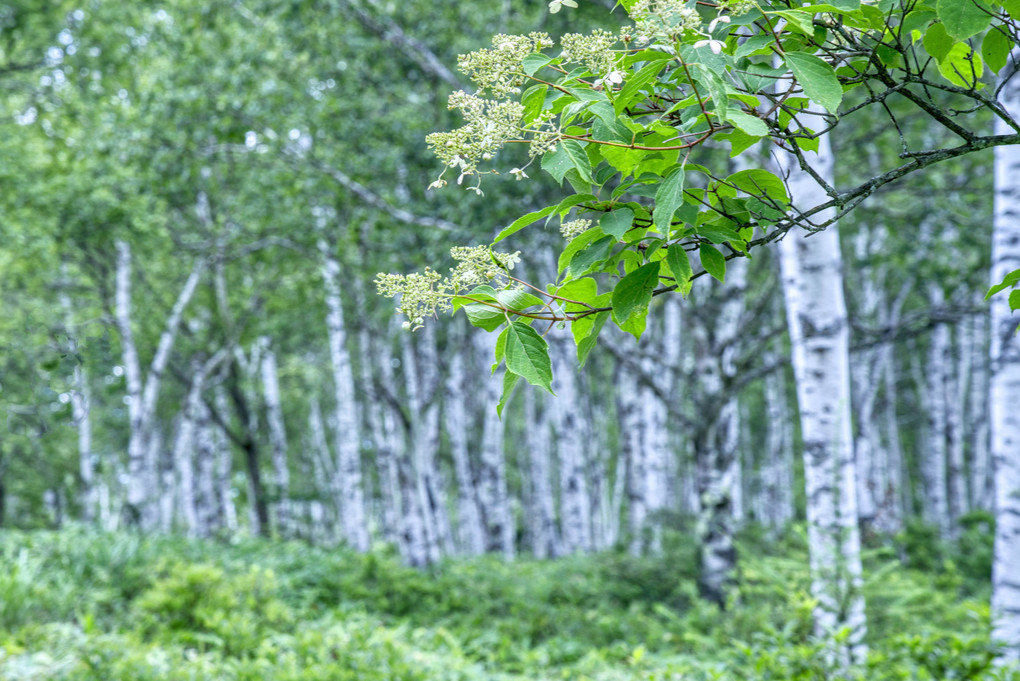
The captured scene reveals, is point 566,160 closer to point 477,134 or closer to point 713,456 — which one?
point 477,134

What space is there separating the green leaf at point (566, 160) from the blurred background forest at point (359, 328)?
3.64 metres

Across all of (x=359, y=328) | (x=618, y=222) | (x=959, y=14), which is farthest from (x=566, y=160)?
(x=359, y=328)

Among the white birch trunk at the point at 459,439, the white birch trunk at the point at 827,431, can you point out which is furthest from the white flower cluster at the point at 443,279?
the white birch trunk at the point at 459,439

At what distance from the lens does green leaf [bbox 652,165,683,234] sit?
1229 mm

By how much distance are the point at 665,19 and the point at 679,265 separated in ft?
1.59

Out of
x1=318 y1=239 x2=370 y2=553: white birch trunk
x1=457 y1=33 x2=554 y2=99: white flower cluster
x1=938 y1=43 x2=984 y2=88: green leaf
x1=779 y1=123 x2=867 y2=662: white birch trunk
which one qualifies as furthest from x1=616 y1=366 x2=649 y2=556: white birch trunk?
x1=457 y1=33 x2=554 y2=99: white flower cluster

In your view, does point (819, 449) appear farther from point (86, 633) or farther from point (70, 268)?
point (70, 268)

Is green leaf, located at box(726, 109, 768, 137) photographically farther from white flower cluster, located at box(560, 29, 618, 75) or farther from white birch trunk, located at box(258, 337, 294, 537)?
white birch trunk, located at box(258, 337, 294, 537)

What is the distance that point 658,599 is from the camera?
8445mm

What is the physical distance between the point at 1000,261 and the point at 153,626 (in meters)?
7.34

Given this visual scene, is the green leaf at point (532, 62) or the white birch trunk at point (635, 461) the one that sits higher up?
the green leaf at point (532, 62)

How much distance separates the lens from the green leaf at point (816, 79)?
1.22 metres

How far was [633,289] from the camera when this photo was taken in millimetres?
1451

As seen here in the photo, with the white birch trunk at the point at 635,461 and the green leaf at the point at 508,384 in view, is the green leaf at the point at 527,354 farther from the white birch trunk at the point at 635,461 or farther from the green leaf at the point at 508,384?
the white birch trunk at the point at 635,461
